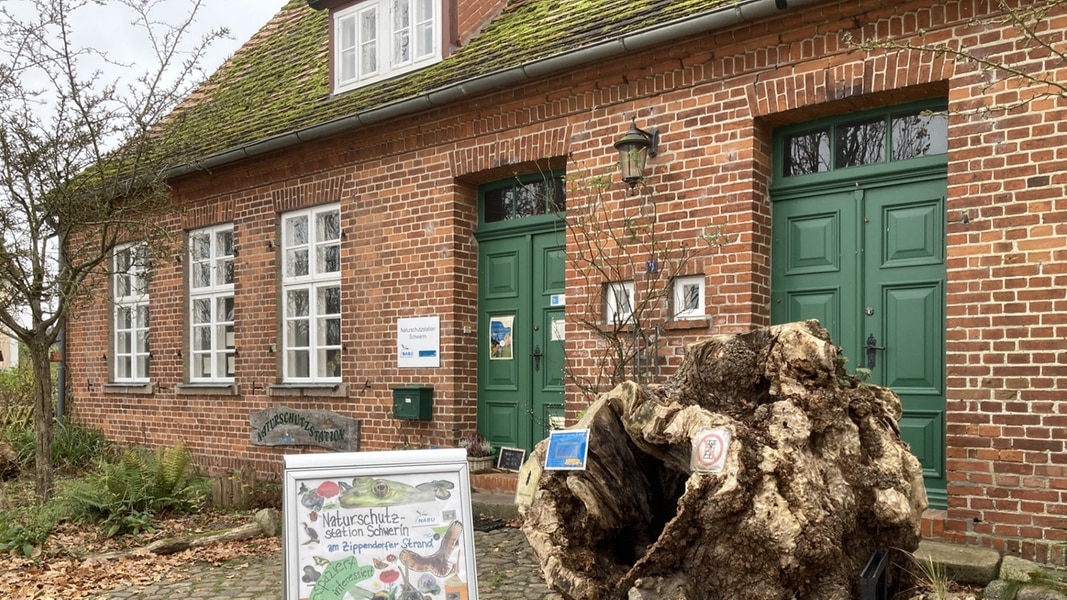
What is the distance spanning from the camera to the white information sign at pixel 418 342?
8977 millimetres

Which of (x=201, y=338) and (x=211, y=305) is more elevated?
(x=211, y=305)

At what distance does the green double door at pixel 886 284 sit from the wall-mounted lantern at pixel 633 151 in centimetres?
122

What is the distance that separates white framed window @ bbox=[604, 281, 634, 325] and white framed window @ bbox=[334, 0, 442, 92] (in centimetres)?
351

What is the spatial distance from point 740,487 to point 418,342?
5625 millimetres

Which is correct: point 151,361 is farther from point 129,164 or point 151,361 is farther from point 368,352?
point 368,352

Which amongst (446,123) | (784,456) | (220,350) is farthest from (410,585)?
(220,350)

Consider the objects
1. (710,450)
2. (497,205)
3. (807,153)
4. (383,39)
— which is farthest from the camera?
(383,39)

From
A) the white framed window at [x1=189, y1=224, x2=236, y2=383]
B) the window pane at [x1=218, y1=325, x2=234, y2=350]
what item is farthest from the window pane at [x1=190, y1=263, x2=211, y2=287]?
the window pane at [x1=218, y1=325, x2=234, y2=350]

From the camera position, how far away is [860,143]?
6602mm

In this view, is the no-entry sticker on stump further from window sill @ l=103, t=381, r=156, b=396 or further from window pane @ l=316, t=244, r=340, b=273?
window sill @ l=103, t=381, r=156, b=396

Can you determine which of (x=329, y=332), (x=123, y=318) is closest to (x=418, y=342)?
(x=329, y=332)

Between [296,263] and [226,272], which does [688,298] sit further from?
[226,272]

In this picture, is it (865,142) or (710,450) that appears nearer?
(710,450)

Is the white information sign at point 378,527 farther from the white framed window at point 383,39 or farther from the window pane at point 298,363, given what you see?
the window pane at point 298,363
